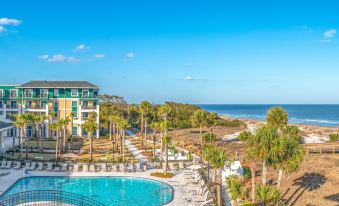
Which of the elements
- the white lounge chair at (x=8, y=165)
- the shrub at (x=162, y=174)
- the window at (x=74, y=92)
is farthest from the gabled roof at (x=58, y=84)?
the shrub at (x=162, y=174)

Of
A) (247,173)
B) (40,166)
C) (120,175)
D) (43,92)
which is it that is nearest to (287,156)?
(247,173)

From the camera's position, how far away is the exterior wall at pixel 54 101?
197 feet

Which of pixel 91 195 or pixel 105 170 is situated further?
pixel 105 170

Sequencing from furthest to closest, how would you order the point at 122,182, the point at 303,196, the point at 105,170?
the point at 105,170
the point at 122,182
the point at 303,196

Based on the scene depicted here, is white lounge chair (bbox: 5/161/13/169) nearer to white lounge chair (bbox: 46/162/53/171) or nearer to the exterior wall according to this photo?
white lounge chair (bbox: 46/162/53/171)

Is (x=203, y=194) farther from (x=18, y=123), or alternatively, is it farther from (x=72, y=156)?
(x=18, y=123)

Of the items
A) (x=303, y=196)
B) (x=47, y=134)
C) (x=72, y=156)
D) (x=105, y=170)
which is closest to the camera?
(x=303, y=196)

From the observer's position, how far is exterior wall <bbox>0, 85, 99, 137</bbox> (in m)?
59.9

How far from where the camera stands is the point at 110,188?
30000mm

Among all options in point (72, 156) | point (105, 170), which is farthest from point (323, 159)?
point (72, 156)

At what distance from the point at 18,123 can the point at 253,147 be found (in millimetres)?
28258

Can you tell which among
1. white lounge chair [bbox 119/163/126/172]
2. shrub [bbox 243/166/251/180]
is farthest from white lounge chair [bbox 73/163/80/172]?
shrub [bbox 243/166/251/180]

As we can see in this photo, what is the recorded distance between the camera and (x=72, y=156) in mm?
38719

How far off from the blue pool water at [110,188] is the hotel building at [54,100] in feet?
90.8
